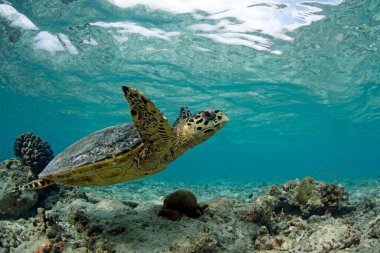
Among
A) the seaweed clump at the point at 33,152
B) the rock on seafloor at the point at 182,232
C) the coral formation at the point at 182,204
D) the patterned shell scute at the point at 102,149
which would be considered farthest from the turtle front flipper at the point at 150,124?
the seaweed clump at the point at 33,152

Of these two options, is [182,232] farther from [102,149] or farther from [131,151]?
[102,149]

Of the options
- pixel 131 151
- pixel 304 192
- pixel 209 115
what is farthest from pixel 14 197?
pixel 304 192

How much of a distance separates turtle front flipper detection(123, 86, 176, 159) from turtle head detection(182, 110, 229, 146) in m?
0.50

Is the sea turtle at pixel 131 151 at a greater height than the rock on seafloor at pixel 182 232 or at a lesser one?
greater

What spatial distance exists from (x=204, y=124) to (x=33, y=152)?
585cm

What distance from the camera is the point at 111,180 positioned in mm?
4645

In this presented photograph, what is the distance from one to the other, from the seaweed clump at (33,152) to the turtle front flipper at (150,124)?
5.04 metres

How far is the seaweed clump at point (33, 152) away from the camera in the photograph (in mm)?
7441

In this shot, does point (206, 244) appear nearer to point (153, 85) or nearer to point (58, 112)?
point (153, 85)

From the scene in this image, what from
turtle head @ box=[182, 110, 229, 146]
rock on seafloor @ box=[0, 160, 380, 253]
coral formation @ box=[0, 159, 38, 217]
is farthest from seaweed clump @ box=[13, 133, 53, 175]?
turtle head @ box=[182, 110, 229, 146]

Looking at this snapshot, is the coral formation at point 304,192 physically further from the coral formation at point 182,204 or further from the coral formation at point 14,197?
the coral formation at point 14,197

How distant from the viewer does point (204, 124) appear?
411 cm

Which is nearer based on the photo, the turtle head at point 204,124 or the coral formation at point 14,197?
the turtle head at point 204,124

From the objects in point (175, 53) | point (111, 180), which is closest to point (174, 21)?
point (175, 53)
